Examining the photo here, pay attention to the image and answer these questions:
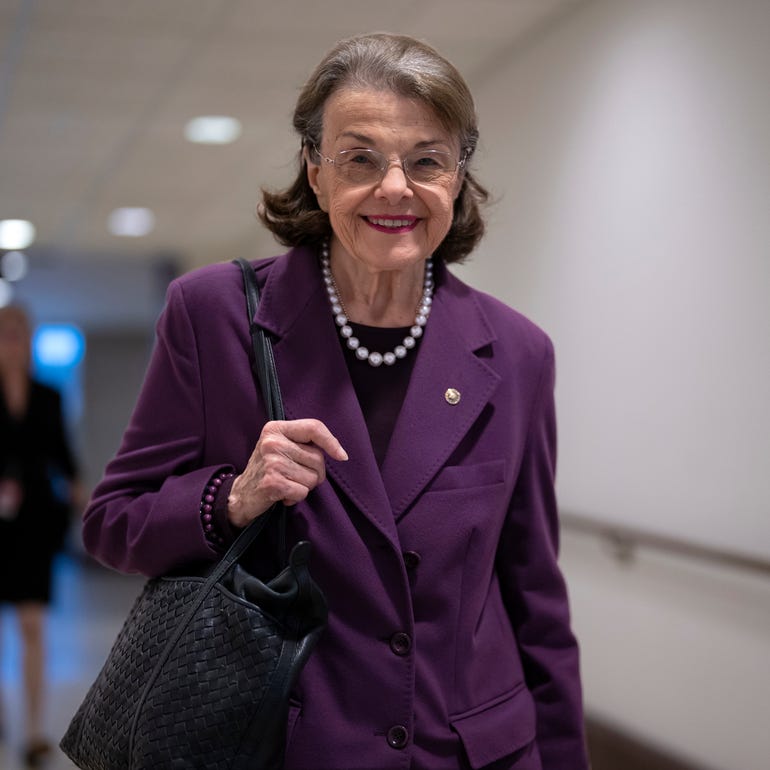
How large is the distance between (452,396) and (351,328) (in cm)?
19

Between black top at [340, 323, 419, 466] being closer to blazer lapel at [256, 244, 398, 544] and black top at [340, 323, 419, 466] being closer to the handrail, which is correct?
blazer lapel at [256, 244, 398, 544]

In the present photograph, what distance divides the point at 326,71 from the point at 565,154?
3246 millimetres

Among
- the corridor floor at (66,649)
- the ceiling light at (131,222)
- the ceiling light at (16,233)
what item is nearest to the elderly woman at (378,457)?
the corridor floor at (66,649)

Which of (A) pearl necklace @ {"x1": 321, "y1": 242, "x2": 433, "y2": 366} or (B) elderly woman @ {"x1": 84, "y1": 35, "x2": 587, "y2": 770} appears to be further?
(A) pearl necklace @ {"x1": 321, "y1": 242, "x2": 433, "y2": 366}

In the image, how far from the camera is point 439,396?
5.86 ft

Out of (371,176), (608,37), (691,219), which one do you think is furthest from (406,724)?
(608,37)

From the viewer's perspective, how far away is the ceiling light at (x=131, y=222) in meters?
10.4

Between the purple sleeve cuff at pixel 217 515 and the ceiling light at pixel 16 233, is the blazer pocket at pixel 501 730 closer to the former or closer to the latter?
the purple sleeve cuff at pixel 217 515

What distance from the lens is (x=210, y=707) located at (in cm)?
150

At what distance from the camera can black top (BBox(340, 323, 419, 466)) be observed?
1.78m

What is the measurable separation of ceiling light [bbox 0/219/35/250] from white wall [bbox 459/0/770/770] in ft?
22.1

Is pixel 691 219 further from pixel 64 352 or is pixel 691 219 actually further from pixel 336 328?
pixel 64 352

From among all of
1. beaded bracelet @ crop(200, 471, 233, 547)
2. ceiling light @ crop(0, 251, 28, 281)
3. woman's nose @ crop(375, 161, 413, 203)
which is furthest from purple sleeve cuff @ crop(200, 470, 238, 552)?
ceiling light @ crop(0, 251, 28, 281)

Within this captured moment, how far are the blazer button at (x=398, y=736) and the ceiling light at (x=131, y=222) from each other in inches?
353
